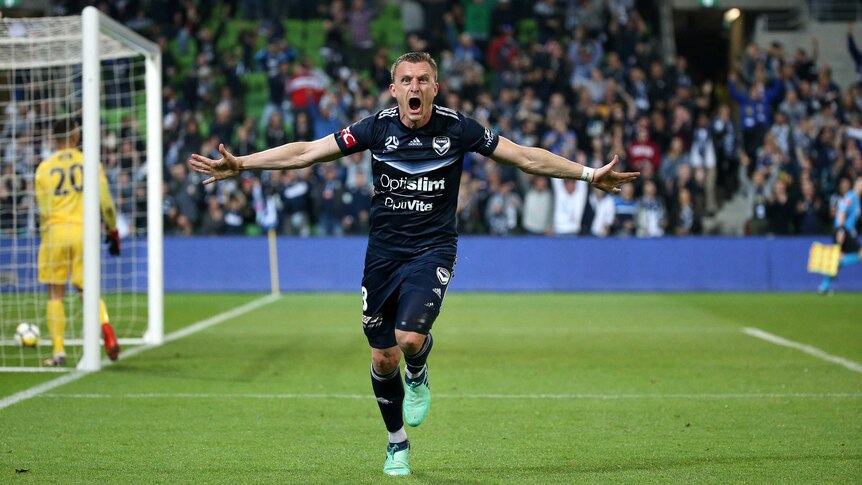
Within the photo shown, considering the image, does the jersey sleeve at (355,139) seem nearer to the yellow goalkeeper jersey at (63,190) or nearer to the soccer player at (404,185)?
the soccer player at (404,185)

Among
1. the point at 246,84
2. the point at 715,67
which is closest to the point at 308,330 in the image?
the point at 246,84

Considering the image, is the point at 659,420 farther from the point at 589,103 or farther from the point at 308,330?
the point at 589,103

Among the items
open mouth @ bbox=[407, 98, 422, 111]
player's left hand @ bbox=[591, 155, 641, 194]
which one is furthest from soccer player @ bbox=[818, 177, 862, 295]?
open mouth @ bbox=[407, 98, 422, 111]

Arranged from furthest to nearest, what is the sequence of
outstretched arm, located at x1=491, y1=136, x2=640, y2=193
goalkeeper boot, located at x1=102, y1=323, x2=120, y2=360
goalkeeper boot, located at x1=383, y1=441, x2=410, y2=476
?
goalkeeper boot, located at x1=102, y1=323, x2=120, y2=360
outstretched arm, located at x1=491, y1=136, x2=640, y2=193
goalkeeper boot, located at x1=383, y1=441, x2=410, y2=476

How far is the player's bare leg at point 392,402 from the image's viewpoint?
6.07 m

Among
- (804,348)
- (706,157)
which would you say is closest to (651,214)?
(706,157)

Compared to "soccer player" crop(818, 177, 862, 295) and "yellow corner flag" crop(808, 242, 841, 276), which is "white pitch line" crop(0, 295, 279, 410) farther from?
"soccer player" crop(818, 177, 862, 295)

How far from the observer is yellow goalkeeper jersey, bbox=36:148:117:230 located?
35.2 ft

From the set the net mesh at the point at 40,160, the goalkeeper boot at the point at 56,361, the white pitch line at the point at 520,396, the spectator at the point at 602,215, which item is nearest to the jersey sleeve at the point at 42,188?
the net mesh at the point at 40,160

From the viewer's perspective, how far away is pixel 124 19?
27969 millimetres

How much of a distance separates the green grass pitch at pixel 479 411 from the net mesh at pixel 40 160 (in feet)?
6.98

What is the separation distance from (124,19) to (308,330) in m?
16.1

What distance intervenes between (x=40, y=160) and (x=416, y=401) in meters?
9.23

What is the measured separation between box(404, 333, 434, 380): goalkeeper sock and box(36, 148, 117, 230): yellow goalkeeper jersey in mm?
5377
